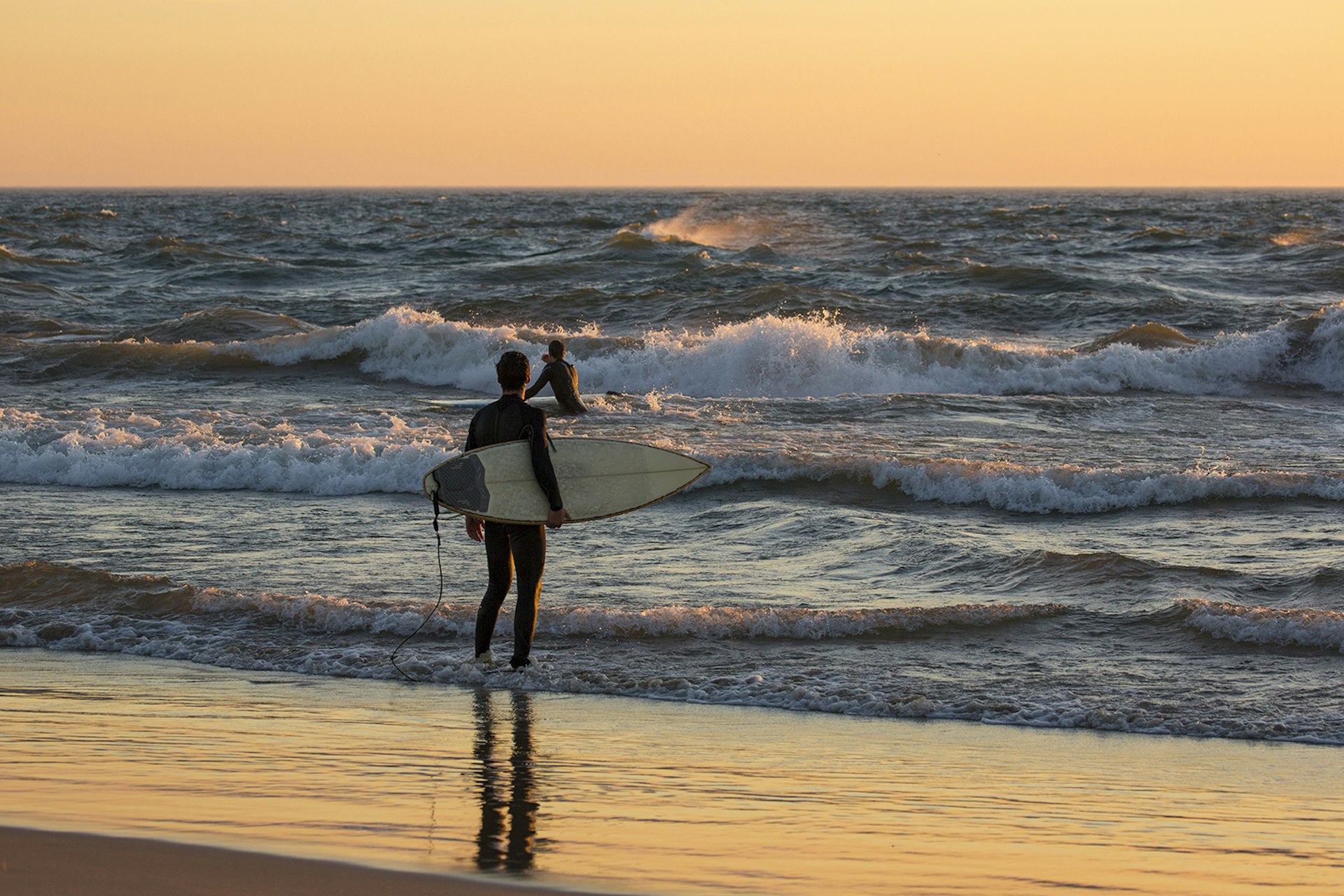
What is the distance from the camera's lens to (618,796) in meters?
4.44

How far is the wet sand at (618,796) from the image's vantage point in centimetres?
359

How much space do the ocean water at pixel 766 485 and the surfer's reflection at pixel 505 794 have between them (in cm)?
79

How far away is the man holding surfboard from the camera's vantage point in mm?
6191

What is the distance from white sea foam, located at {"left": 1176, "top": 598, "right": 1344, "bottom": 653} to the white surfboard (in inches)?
115

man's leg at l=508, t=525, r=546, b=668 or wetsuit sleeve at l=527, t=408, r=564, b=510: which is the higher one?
wetsuit sleeve at l=527, t=408, r=564, b=510

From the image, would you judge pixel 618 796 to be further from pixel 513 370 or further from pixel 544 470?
pixel 513 370

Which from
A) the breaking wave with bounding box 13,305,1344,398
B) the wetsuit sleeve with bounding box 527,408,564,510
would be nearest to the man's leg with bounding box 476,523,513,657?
the wetsuit sleeve with bounding box 527,408,564,510

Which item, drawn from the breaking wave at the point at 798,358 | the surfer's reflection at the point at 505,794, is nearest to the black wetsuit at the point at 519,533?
the surfer's reflection at the point at 505,794

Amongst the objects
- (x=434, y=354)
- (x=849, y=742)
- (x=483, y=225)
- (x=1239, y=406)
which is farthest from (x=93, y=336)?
(x=483, y=225)

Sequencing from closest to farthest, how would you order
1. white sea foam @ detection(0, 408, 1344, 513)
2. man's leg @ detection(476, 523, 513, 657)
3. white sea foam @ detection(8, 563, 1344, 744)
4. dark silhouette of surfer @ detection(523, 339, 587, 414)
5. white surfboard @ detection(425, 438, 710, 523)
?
white sea foam @ detection(8, 563, 1344, 744)
white surfboard @ detection(425, 438, 710, 523)
man's leg @ detection(476, 523, 513, 657)
white sea foam @ detection(0, 408, 1344, 513)
dark silhouette of surfer @ detection(523, 339, 587, 414)

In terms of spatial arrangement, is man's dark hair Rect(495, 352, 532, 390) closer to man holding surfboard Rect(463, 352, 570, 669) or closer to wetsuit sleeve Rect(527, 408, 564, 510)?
man holding surfboard Rect(463, 352, 570, 669)

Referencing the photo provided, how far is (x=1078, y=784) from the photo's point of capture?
4816 mm

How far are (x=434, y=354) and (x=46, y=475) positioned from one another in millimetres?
9437

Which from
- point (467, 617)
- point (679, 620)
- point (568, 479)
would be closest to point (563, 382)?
point (467, 617)
